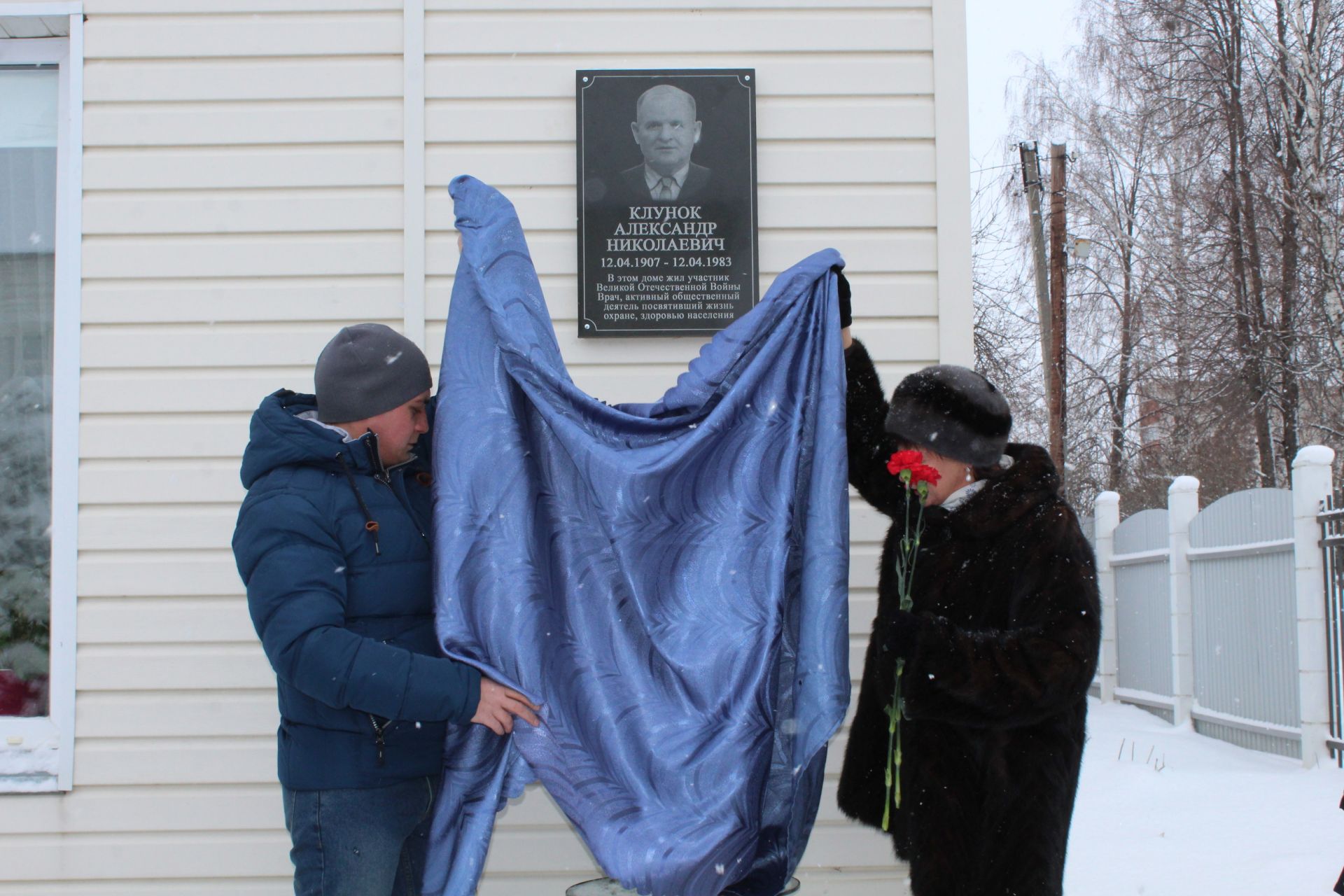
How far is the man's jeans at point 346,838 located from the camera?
2404mm

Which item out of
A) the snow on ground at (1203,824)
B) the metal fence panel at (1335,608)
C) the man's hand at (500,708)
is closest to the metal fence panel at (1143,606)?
the snow on ground at (1203,824)

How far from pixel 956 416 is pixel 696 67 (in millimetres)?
1600

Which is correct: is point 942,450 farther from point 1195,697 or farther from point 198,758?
point 1195,697

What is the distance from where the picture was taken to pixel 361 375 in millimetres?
2527

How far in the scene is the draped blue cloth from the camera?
8.48 ft

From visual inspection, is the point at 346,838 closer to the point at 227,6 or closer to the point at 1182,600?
the point at 227,6

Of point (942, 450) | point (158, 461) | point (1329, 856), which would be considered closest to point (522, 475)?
point (942, 450)

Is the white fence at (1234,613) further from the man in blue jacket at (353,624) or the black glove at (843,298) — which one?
the man in blue jacket at (353,624)

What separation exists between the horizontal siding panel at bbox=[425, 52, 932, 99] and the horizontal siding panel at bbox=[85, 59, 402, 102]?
0.63 ft

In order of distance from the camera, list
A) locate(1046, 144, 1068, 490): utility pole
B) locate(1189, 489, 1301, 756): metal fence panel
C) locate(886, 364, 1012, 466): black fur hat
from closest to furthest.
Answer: locate(886, 364, 1012, 466): black fur hat < locate(1189, 489, 1301, 756): metal fence panel < locate(1046, 144, 1068, 490): utility pole

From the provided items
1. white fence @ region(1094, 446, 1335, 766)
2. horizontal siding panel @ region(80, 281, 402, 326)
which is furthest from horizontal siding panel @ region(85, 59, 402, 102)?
white fence @ region(1094, 446, 1335, 766)

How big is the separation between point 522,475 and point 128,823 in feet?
6.21

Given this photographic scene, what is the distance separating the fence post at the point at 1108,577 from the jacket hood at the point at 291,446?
9868 mm

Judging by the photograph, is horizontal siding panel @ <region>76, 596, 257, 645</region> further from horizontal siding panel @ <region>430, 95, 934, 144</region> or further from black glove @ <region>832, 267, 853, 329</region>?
black glove @ <region>832, 267, 853, 329</region>
